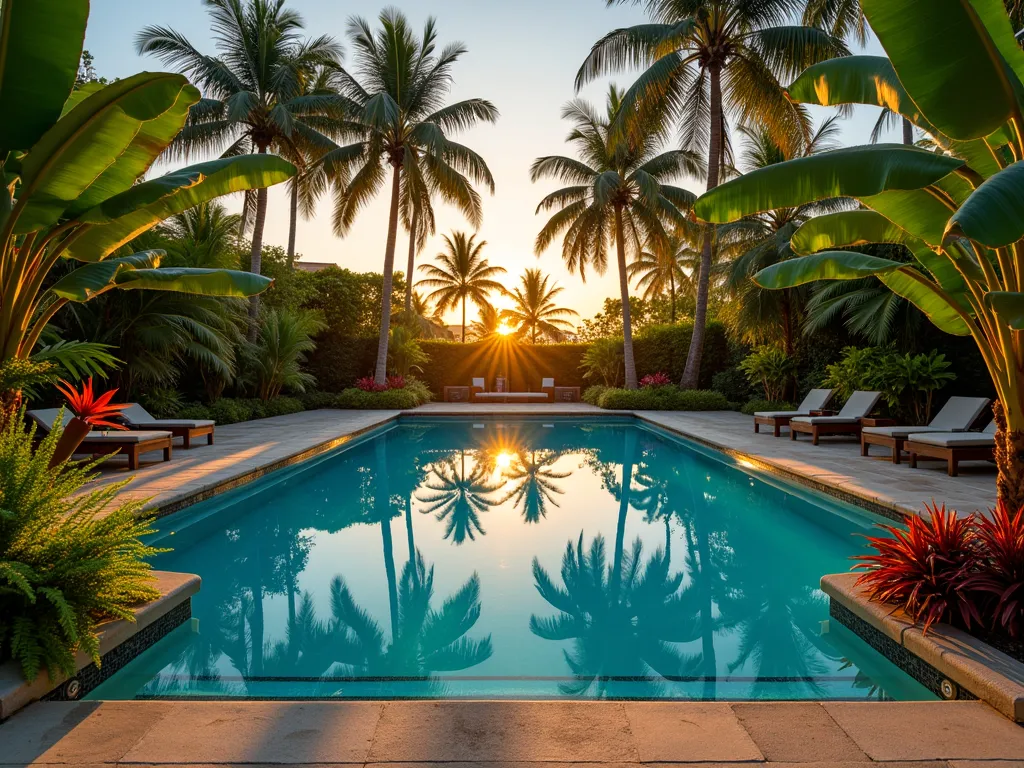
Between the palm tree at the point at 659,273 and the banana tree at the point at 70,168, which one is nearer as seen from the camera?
the banana tree at the point at 70,168

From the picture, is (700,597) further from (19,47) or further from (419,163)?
(419,163)

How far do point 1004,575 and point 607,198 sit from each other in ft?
53.4

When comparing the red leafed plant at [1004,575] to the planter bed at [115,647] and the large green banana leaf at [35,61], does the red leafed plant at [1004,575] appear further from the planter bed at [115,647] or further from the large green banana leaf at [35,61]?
the large green banana leaf at [35,61]

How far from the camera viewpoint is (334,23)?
698 inches

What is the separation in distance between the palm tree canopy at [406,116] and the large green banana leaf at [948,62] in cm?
1523

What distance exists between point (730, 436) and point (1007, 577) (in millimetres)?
8586

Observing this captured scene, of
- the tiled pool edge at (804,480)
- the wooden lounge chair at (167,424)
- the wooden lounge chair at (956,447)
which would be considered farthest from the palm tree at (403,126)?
the wooden lounge chair at (956,447)

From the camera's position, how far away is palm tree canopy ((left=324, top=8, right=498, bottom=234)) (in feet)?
57.8

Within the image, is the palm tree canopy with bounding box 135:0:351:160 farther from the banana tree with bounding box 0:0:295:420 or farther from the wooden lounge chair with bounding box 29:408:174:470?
the banana tree with bounding box 0:0:295:420

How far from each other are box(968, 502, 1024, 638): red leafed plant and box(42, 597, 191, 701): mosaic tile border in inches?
154

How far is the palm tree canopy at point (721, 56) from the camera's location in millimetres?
14820

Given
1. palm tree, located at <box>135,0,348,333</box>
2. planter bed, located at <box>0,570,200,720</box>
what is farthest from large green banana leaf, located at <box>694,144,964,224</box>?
palm tree, located at <box>135,0,348,333</box>

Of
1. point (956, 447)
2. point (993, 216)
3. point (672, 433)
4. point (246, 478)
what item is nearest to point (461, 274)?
point (672, 433)

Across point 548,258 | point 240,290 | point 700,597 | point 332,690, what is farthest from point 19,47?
point 548,258
